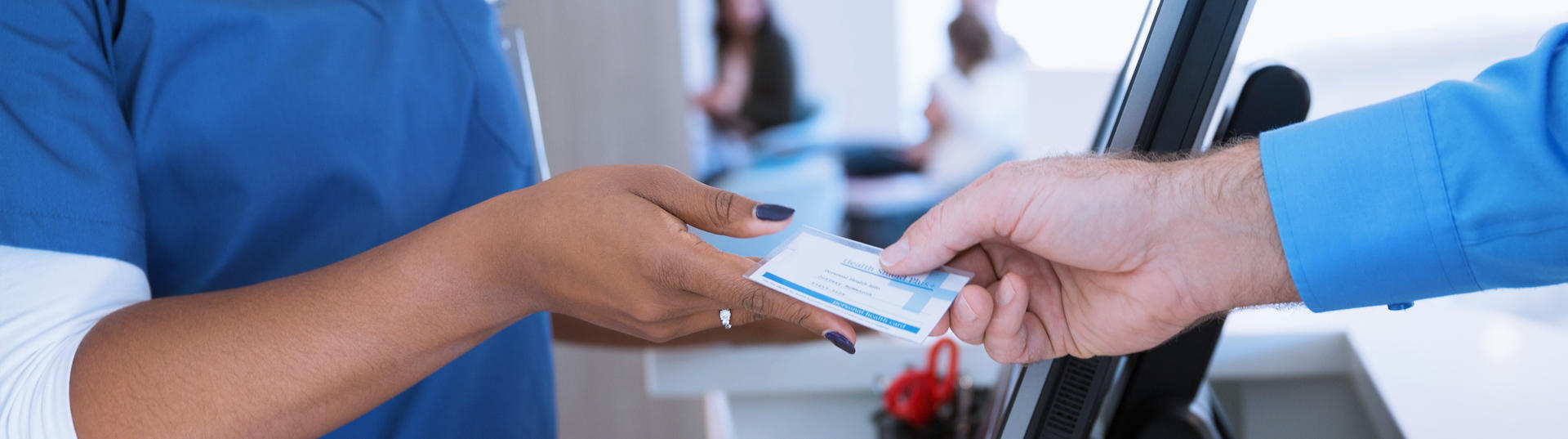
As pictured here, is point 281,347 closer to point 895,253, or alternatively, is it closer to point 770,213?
point 770,213

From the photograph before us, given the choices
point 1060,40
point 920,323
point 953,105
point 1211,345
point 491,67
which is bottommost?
point 953,105

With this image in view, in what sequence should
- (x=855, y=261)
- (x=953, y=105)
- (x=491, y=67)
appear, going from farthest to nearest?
(x=953, y=105)
(x=491, y=67)
(x=855, y=261)

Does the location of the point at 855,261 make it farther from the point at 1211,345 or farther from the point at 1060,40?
the point at 1060,40

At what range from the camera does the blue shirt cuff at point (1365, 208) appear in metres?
0.66

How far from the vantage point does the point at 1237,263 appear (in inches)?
28.9

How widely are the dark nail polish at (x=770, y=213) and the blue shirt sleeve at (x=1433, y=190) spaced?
15.3 inches

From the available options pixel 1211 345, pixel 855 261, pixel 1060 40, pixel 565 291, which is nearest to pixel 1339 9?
pixel 1060 40

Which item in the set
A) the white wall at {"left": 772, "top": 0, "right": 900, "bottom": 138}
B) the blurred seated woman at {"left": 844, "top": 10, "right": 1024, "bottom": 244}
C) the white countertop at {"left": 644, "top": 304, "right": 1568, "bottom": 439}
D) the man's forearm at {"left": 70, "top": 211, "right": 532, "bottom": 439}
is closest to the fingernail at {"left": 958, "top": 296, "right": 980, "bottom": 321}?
the man's forearm at {"left": 70, "top": 211, "right": 532, "bottom": 439}

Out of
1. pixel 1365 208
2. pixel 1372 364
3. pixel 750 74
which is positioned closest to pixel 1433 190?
pixel 1365 208

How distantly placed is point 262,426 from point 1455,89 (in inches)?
36.9

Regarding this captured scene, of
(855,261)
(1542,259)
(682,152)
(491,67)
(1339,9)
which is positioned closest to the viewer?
(1542,259)

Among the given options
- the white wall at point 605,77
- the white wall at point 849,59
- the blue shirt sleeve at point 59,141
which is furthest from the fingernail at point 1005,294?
the white wall at point 849,59

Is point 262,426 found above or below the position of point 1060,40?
above

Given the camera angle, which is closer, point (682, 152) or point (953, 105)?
point (682, 152)
